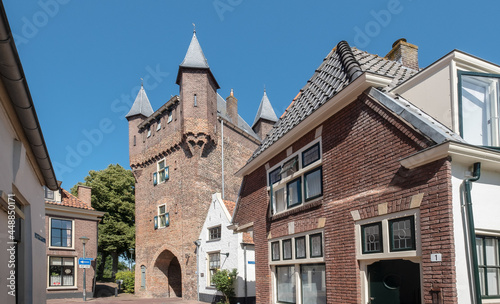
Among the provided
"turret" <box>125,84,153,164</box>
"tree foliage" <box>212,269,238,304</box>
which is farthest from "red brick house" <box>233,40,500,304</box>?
"turret" <box>125,84,153,164</box>

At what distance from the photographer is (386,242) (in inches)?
287

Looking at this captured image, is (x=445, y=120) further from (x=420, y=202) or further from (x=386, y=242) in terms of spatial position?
(x=386, y=242)

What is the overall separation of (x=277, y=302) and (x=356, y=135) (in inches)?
231

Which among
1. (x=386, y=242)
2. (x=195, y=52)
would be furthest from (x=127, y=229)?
(x=386, y=242)

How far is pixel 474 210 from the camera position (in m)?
6.32

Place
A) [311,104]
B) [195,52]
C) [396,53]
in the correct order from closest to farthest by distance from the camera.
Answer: [311,104] < [396,53] < [195,52]

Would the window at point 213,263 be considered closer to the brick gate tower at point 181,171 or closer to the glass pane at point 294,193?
the brick gate tower at point 181,171

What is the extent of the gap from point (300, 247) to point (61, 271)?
23.5 m

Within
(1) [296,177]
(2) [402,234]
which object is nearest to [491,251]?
(2) [402,234]

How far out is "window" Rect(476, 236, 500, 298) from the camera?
6.23 meters

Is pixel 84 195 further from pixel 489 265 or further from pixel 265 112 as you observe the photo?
pixel 489 265

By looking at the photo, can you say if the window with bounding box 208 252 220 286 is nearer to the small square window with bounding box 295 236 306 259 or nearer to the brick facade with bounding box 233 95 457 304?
the brick facade with bounding box 233 95 457 304

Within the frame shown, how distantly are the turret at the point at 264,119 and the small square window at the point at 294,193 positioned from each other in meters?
27.2

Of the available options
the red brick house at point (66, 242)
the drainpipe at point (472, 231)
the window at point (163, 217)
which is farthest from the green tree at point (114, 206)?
the drainpipe at point (472, 231)
